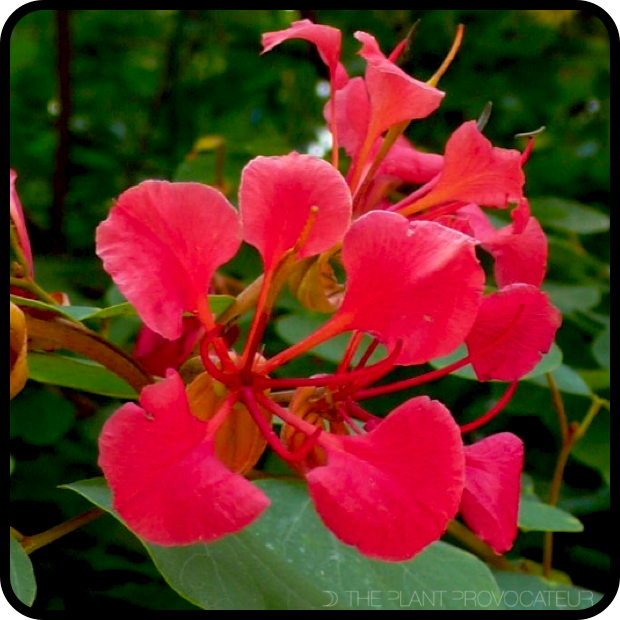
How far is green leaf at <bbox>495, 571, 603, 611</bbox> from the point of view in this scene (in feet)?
2.66

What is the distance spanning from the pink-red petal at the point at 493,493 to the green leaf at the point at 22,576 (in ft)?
0.94

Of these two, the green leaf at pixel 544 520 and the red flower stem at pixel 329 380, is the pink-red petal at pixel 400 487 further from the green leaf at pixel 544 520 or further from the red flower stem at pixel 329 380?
the green leaf at pixel 544 520

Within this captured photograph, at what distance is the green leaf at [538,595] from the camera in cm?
81

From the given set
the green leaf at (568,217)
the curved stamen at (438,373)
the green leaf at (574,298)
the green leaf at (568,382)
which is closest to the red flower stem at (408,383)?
the curved stamen at (438,373)

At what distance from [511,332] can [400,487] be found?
0.52ft

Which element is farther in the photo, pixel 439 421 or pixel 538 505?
pixel 538 505

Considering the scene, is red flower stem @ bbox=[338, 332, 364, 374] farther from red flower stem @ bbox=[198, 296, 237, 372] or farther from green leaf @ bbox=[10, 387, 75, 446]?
green leaf @ bbox=[10, 387, 75, 446]

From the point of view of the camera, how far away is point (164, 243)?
1.82 ft

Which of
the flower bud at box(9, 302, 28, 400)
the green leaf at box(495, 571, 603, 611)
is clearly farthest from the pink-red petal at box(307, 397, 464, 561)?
the green leaf at box(495, 571, 603, 611)

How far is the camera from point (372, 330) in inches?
22.6

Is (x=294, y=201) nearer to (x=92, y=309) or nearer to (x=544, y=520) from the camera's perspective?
(x=92, y=309)

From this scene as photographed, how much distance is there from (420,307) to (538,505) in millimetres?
390
